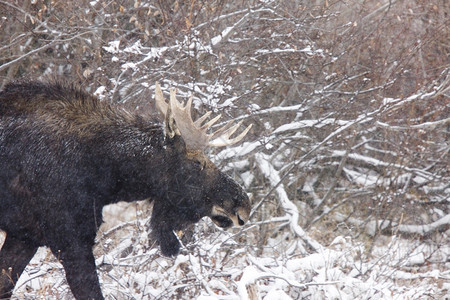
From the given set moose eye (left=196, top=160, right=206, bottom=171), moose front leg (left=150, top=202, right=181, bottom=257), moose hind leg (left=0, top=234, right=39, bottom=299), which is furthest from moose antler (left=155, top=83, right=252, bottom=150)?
moose hind leg (left=0, top=234, right=39, bottom=299)

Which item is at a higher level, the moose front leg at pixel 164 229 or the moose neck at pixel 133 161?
the moose neck at pixel 133 161

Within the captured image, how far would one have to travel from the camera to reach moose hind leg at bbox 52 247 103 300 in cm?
446

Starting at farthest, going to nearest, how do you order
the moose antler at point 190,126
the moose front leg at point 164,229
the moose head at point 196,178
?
the moose front leg at point 164,229, the moose head at point 196,178, the moose antler at point 190,126

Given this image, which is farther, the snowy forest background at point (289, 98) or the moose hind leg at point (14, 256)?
the snowy forest background at point (289, 98)

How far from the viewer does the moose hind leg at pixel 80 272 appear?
4465 millimetres

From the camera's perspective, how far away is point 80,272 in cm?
447

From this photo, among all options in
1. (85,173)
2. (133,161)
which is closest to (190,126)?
(133,161)

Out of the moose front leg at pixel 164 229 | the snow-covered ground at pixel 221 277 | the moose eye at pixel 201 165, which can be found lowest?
the snow-covered ground at pixel 221 277

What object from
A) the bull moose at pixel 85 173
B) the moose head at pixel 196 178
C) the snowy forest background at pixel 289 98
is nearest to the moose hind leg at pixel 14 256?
the bull moose at pixel 85 173

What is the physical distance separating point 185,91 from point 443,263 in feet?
11.9

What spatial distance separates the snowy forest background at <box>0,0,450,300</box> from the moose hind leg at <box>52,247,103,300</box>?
2.71 feet

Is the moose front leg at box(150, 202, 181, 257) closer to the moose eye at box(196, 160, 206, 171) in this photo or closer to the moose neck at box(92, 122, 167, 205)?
the moose neck at box(92, 122, 167, 205)

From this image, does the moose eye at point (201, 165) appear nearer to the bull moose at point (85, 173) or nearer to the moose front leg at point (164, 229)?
the bull moose at point (85, 173)

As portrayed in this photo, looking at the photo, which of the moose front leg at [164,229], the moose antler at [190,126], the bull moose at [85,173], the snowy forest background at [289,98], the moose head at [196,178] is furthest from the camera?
the snowy forest background at [289,98]
